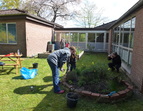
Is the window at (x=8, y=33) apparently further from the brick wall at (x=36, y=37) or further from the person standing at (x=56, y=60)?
the person standing at (x=56, y=60)

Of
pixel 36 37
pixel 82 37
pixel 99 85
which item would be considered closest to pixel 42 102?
pixel 99 85

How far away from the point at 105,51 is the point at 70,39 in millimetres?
5009

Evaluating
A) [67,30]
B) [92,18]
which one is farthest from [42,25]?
[92,18]

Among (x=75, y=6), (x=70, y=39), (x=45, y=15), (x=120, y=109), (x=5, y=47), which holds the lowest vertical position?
(x=120, y=109)

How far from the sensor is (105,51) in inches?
599

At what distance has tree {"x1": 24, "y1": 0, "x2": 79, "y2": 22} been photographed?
22570 mm

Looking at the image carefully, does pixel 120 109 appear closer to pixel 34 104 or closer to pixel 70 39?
pixel 34 104

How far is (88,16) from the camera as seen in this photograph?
2750 cm

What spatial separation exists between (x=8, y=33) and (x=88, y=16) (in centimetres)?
2071

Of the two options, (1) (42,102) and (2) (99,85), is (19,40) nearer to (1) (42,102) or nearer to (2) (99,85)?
(1) (42,102)

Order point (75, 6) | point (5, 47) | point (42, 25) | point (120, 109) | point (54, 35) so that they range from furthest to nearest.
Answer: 1. point (75, 6)
2. point (54, 35)
3. point (42, 25)
4. point (5, 47)
5. point (120, 109)

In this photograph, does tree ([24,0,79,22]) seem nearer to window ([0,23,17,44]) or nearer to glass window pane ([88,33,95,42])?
glass window pane ([88,33,95,42])

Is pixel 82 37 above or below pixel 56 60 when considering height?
above

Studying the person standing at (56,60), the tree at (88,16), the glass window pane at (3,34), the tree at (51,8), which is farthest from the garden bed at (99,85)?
the tree at (88,16)
